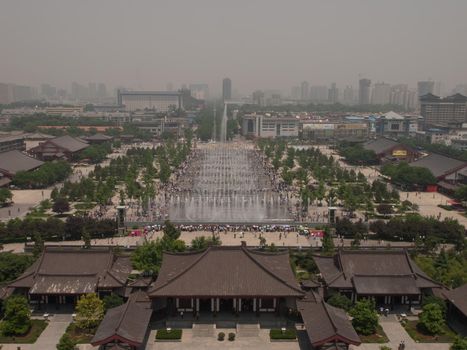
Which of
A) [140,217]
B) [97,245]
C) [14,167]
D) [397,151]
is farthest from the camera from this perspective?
[397,151]

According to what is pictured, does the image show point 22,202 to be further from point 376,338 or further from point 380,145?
point 380,145

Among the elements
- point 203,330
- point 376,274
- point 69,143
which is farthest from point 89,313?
point 69,143

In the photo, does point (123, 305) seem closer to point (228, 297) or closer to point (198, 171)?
point (228, 297)

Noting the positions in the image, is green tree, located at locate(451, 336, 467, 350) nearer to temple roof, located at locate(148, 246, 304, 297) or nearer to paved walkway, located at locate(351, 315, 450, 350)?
paved walkway, located at locate(351, 315, 450, 350)

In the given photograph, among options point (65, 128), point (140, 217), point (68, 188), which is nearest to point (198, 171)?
point (68, 188)

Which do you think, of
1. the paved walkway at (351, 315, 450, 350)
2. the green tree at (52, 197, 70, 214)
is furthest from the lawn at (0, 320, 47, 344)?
the green tree at (52, 197, 70, 214)

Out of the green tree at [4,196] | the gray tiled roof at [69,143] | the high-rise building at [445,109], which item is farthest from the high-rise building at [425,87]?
the green tree at [4,196]
